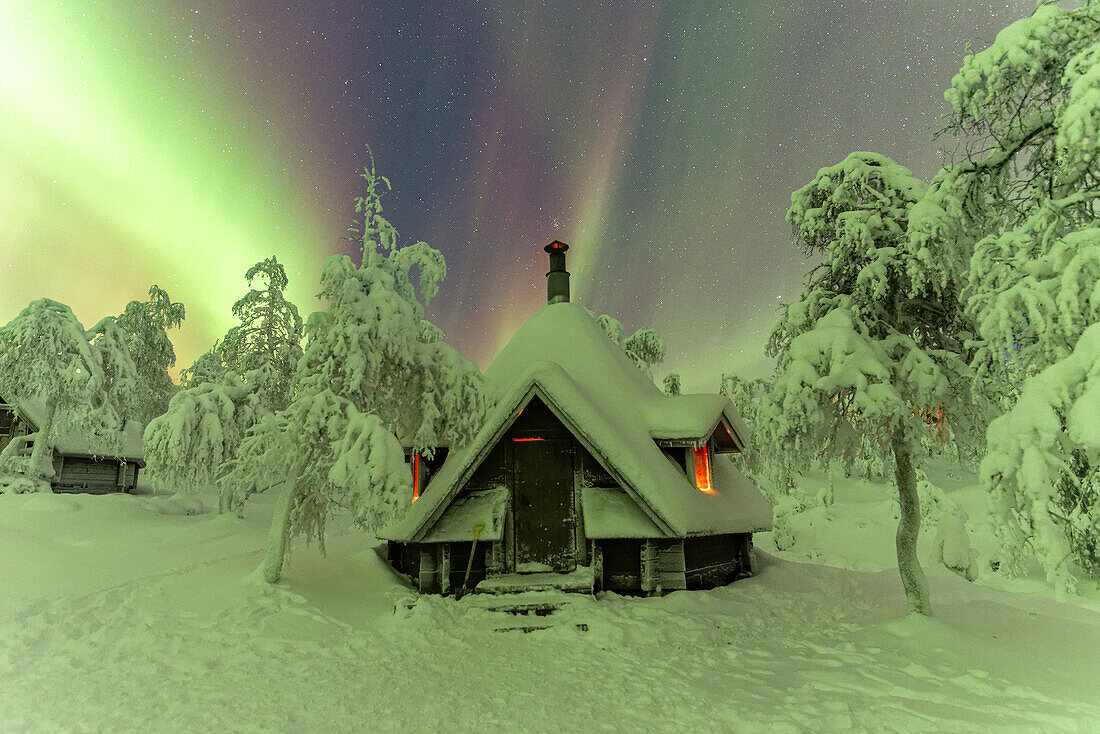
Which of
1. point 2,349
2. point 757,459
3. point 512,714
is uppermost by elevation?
point 2,349

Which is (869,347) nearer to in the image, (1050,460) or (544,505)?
(1050,460)

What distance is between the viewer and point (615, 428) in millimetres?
11328

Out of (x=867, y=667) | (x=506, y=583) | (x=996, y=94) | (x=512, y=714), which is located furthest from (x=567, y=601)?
(x=996, y=94)

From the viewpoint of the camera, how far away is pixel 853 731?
519cm

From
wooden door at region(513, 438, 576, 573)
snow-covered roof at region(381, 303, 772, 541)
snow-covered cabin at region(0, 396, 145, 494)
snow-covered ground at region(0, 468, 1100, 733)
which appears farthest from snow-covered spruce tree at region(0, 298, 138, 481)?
wooden door at region(513, 438, 576, 573)

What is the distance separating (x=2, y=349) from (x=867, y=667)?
28.0 meters

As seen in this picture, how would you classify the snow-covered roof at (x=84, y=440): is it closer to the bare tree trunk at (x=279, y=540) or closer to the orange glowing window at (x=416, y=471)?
the bare tree trunk at (x=279, y=540)

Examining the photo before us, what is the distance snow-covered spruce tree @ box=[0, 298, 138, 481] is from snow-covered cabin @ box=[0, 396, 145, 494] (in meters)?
2.50

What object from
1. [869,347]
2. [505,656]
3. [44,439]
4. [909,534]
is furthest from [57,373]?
[909,534]

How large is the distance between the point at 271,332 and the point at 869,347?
19.7 metres

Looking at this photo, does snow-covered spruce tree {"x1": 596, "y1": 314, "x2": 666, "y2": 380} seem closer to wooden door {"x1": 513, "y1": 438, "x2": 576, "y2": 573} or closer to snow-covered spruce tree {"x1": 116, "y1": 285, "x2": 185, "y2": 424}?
wooden door {"x1": 513, "y1": 438, "x2": 576, "y2": 573}

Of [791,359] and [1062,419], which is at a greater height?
[791,359]

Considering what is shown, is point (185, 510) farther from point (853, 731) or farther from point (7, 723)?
point (853, 731)

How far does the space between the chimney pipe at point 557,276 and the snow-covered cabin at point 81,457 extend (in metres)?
21.1
